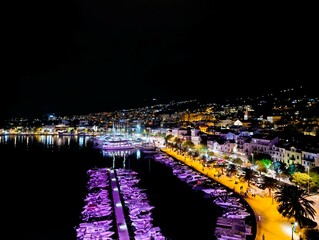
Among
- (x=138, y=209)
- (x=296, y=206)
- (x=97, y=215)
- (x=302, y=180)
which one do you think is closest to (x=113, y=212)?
(x=97, y=215)

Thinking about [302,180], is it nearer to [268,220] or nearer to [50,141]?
[268,220]

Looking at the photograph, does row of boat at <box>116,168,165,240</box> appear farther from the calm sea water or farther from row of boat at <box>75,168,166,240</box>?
the calm sea water

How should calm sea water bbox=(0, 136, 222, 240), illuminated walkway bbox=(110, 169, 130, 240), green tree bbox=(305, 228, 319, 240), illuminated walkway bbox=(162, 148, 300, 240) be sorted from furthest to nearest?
calm sea water bbox=(0, 136, 222, 240)
illuminated walkway bbox=(110, 169, 130, 240)
illuminated walkway bbox=(162, 148, 300, 240)
green tree bbox=(305, 228, 319, 240)

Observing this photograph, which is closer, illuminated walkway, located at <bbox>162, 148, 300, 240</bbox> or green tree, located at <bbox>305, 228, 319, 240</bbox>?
green tree, located at <bbox>305, 228, 319, 240</bbox>

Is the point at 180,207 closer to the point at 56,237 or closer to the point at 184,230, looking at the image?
the point at 184,230

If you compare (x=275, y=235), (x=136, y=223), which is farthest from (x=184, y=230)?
(x=275, y=235)

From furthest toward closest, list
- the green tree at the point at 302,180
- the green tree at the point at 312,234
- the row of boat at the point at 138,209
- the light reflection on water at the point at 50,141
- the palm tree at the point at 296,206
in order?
the light reflection on water at the point at 50,141 → the green tree at the point at 302,180 → the row of boat at the point at 138,209 → the palm tree at the point at 296,206 → the green tree at the point at 312,234

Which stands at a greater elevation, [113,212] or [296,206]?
[296,206]

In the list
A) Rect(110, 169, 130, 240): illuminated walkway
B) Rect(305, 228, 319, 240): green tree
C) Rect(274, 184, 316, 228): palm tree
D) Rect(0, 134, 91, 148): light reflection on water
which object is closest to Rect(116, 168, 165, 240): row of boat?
Rect(110, 169, 130, 240): illuminated walkway

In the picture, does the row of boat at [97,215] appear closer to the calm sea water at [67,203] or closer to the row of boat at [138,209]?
the calm sea water at [67,203]

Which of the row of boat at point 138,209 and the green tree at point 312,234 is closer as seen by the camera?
the green tree at point 312,234

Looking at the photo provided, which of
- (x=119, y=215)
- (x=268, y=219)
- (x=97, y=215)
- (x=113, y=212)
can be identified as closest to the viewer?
(x=268, y=219)

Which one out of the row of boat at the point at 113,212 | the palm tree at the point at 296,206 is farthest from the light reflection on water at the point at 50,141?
the palm tree at the point at 296,206
